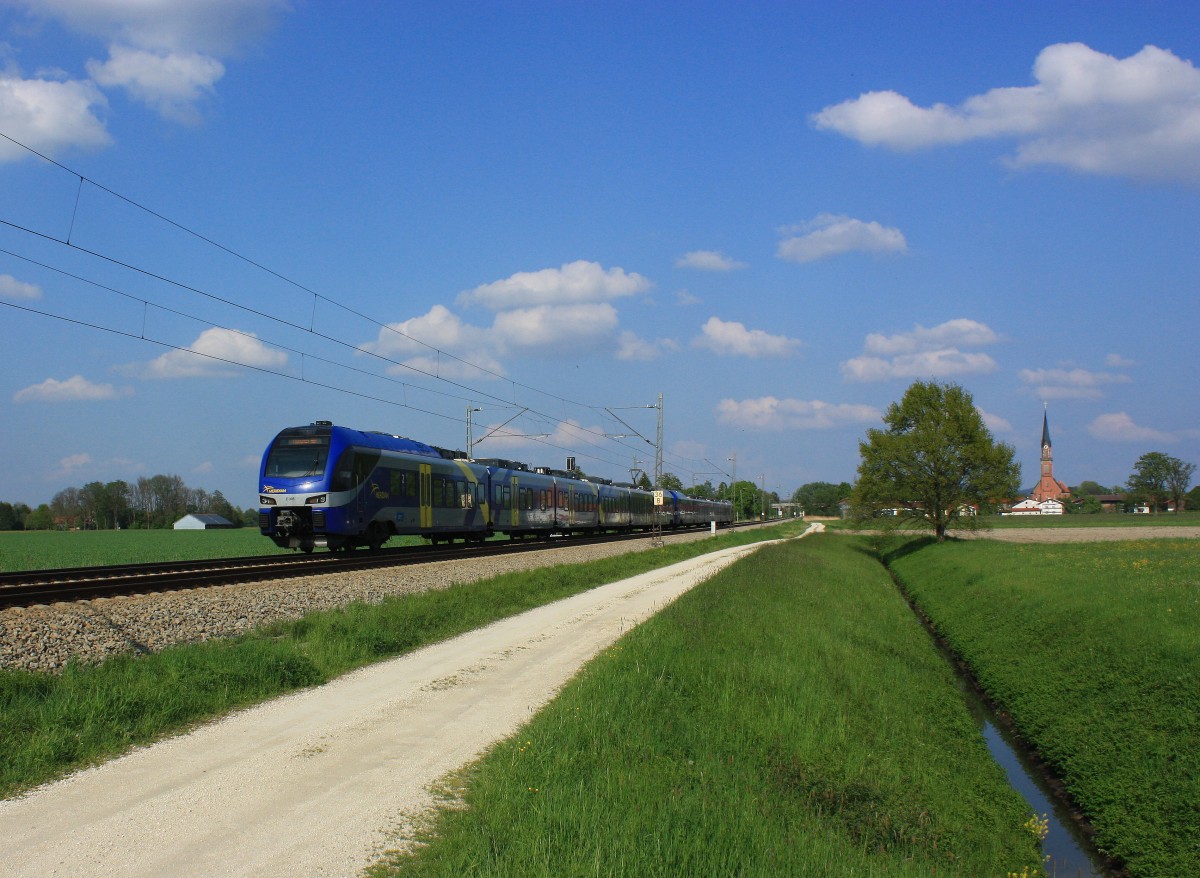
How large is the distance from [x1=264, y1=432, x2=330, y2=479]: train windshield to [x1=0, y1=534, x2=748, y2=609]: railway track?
2.40 metres

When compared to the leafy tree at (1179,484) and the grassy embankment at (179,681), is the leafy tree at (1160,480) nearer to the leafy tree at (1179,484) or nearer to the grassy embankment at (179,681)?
the leafy tree at (1179,484)

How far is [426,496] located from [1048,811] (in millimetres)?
23591

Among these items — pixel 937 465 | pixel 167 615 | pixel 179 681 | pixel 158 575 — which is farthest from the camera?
pixel 937 465

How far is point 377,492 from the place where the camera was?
28172 mm

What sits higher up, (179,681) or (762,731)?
(179,681)

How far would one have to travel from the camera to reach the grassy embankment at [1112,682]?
1055 cm

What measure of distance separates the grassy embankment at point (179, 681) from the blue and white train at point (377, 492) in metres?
9.09

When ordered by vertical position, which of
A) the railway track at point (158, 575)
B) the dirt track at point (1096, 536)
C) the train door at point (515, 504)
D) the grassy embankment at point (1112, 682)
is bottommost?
the grassy embankment at point (1112, 682)

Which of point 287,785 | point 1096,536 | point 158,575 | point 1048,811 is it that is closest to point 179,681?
point 287,785

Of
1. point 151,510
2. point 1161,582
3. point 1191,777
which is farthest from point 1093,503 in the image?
point 1191,777

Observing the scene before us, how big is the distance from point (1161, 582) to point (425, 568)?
57.0 ft

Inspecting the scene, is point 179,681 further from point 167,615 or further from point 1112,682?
point 1112,682

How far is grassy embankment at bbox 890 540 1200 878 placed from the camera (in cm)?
1055

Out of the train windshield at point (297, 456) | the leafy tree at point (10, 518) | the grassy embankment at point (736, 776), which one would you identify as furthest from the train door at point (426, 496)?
the leafy tree at point (10, 518)
